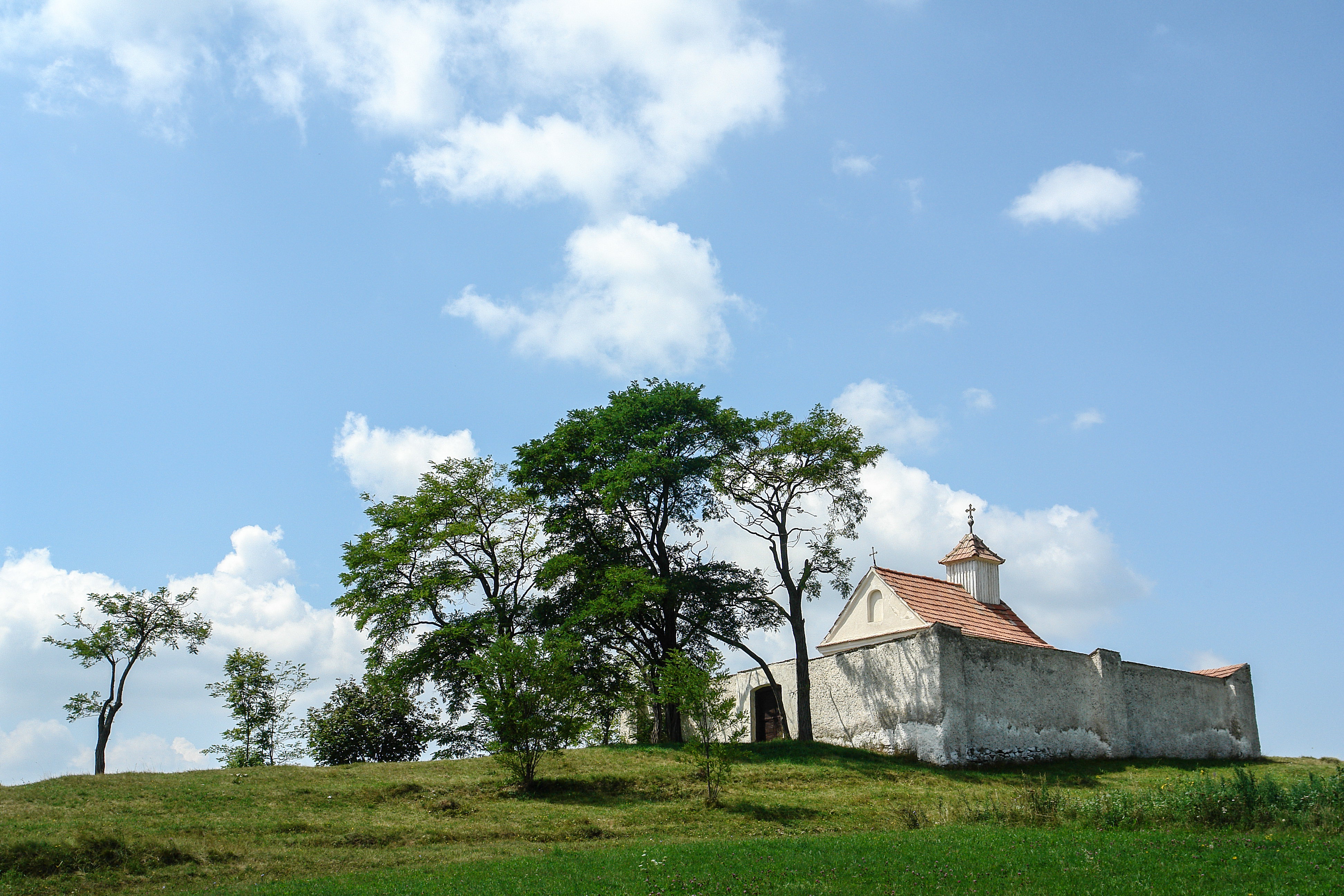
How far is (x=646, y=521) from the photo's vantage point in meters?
31.8

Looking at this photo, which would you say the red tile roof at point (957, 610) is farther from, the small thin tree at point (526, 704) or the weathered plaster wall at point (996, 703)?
the small thin tree at point (526, 704)

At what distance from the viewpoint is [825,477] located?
99.3 ft

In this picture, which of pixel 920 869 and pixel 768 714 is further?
pixel 768 714

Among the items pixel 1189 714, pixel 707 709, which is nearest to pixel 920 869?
pixel 707 709

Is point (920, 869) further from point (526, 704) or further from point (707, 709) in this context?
point (526, 704)

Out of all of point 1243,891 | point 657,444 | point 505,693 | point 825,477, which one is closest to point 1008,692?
point 825,477

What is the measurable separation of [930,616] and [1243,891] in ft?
65.7

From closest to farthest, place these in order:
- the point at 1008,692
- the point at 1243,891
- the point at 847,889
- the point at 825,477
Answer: the point at 1243,891 → the point at 847,889 → the point at 1008,692 → the point at 825,477

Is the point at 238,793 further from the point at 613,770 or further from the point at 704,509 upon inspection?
the point at 704,509

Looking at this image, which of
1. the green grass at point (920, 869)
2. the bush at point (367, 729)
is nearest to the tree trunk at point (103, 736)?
the bush at point (367, 729)

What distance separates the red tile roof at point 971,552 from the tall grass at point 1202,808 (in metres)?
18.1

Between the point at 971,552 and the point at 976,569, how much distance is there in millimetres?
695

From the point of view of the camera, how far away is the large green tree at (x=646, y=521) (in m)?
29.9

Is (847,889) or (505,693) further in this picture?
Answer: (505,693)
